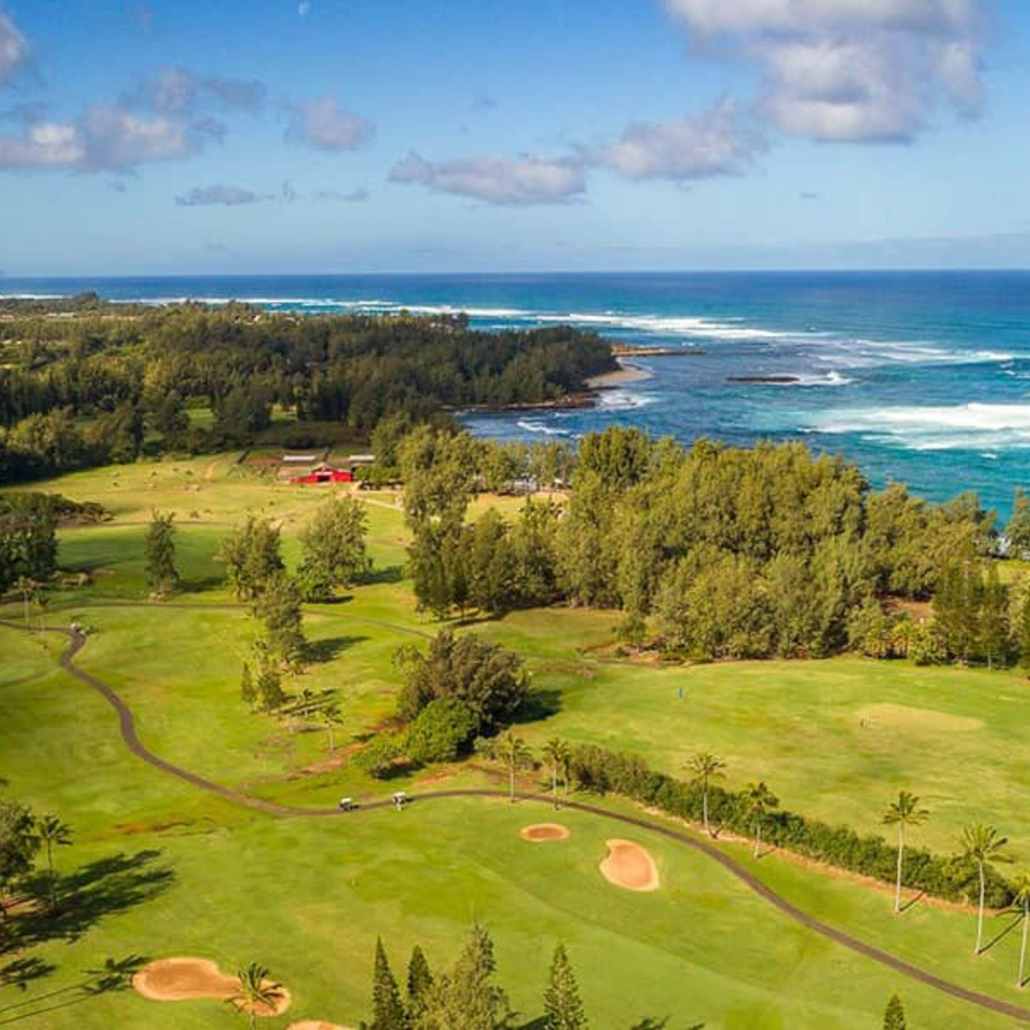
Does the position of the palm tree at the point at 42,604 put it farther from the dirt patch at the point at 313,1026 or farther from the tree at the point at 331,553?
the dirt patch at the point at 313,1026

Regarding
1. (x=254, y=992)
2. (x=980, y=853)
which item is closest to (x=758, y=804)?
(x=980, y=853)

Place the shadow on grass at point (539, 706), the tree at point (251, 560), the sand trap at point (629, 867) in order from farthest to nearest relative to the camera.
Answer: the tree at point (251, 560) < the shadow on grass at point (539, 706) < the sand trap at point (629, 867)

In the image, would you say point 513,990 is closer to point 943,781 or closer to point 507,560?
point 943,781

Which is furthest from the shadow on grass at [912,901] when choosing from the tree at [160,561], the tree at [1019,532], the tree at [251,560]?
the tree at [160,561]

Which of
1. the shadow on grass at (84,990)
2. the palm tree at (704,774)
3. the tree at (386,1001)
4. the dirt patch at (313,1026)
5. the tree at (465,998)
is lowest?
the shadow on grass at (84,990)

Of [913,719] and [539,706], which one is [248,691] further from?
[913,719]

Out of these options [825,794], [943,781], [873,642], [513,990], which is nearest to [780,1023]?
[513,990]
